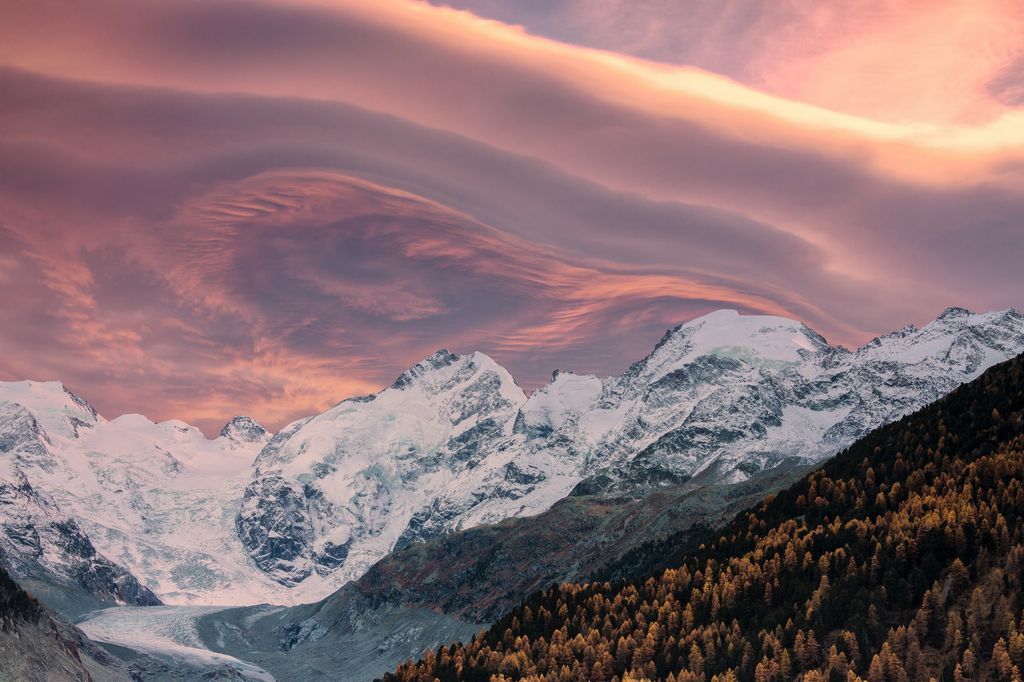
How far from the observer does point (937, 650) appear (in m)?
200

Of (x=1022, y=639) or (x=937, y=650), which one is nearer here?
(x=1022, y=639)

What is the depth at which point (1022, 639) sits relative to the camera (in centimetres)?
18338

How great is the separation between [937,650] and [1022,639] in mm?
18711

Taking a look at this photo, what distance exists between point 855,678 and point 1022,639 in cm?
2470

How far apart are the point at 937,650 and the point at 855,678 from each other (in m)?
17.8

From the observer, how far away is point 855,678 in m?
191
